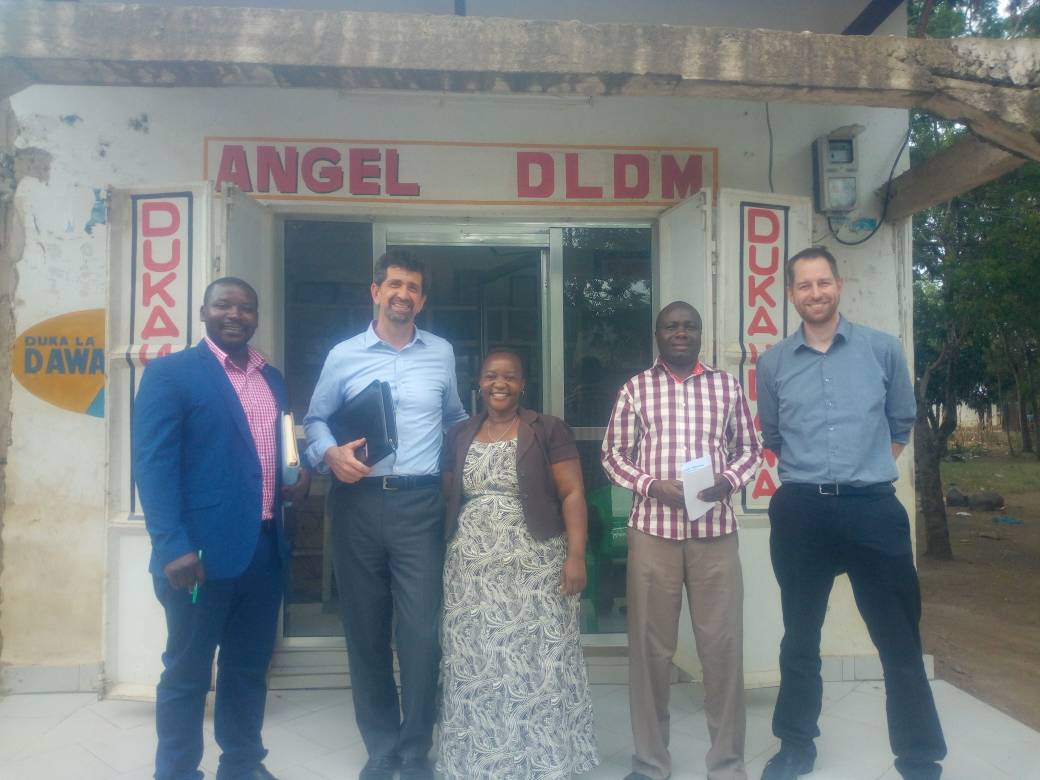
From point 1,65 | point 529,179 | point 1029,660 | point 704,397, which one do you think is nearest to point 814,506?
point 704,397

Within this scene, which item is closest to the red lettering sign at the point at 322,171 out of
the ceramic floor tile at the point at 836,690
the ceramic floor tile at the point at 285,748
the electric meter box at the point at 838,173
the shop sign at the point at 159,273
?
the shop sign at the point at 159,273

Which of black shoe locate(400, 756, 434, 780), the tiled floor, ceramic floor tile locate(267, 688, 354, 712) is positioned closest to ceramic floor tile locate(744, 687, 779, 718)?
the tiled floor

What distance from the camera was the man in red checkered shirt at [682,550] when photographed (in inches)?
121

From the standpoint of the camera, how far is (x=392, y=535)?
308 centimetres

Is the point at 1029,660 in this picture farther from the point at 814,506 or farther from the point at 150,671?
the point at 150,671

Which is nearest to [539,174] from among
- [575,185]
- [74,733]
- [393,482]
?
[575,185]

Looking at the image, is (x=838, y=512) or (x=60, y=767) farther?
(x=60, y=767)

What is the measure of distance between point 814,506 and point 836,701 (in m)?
1.60

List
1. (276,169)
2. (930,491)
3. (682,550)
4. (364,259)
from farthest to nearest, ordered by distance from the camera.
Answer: (930,491), (364,259), (276,169), (682,550)

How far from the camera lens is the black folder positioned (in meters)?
2.99

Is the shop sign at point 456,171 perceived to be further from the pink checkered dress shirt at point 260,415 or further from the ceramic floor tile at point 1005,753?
the ceramic floor tile at point 1005,753

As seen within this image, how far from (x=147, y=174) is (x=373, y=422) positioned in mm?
2260

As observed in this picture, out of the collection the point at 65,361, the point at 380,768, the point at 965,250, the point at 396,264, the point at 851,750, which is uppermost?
the point at 965,250

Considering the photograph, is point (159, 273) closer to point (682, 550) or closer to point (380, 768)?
point (380, 768)
